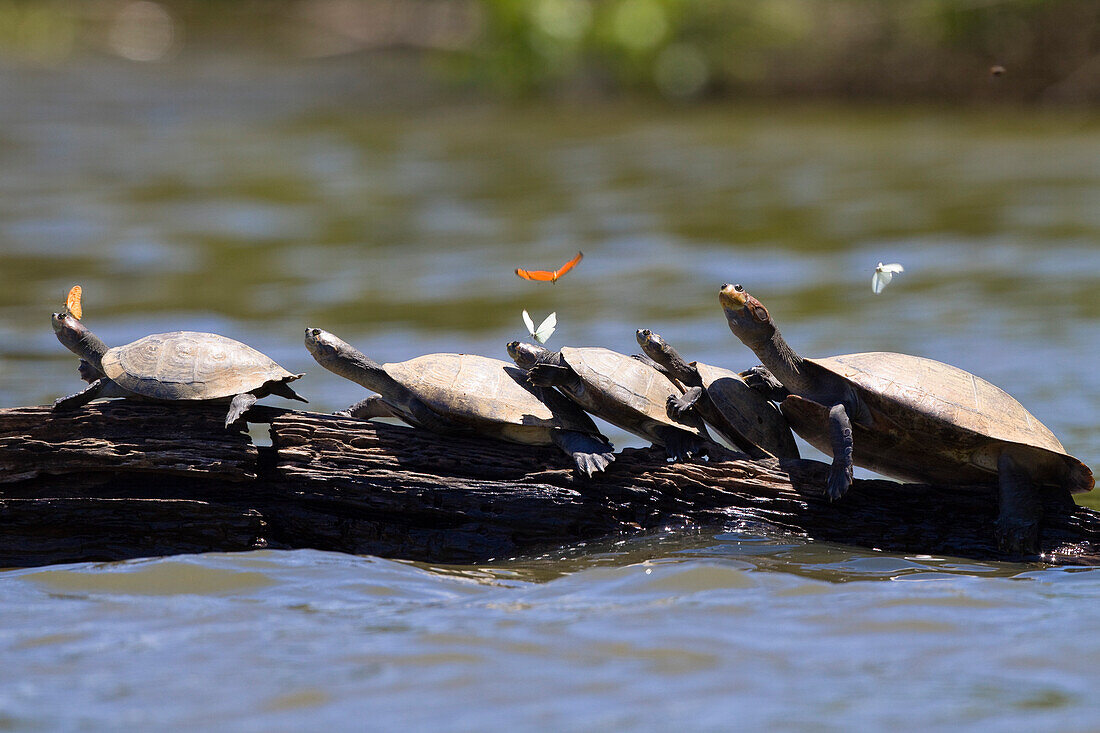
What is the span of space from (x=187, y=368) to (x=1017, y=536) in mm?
2952

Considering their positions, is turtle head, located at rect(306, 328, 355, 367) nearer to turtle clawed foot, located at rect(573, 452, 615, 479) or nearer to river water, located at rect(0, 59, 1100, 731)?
river water, located at rect(0, 59, 1100, 731)

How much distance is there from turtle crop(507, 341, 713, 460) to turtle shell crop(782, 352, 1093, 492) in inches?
14.8

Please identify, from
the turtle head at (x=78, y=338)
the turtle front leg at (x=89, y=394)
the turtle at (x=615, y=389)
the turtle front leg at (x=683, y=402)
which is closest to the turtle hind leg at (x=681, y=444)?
the turtle at (x=615, y=389)

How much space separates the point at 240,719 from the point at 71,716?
1.45ft

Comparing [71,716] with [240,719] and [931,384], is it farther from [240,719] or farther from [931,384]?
[931,384]

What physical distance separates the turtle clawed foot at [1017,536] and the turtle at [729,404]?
2.46ft

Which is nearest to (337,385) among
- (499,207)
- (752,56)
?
(499,207)

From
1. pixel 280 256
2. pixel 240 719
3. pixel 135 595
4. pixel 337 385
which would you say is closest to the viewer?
pixel 240 719

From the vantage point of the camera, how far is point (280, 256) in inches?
488

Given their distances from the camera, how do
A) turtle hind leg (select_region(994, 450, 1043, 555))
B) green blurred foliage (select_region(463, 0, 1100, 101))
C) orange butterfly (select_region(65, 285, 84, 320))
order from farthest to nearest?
green blurred foliage (select_region(463, 0, 1100, 101)), orange butterfly (select_region(65, 285, 84, 320)), turtle hind leg (select_region(994, 450, 1043, 555))

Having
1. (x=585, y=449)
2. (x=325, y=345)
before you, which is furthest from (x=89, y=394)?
(x=585, y=449)

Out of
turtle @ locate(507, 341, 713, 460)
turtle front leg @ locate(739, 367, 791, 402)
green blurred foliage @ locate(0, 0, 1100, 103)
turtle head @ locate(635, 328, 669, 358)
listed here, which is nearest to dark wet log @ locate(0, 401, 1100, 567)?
turtle @ locate(507, 341, 713, 460)

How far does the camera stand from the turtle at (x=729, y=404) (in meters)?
4.50

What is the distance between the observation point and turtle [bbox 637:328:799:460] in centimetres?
450
